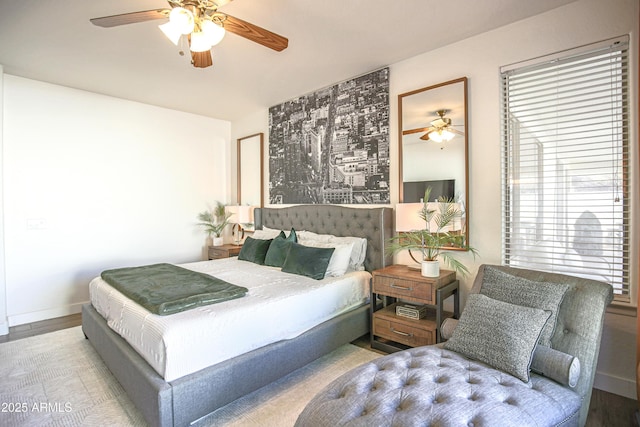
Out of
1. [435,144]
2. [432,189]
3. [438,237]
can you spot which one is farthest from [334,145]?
[438,237]

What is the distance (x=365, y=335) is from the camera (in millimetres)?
3365

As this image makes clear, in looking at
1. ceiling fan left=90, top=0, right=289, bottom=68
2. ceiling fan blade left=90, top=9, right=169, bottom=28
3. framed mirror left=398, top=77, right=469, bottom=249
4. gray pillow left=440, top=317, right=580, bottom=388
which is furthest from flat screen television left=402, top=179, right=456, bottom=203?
ceiling fan blade left=90, top=9, right=169, bottom=28

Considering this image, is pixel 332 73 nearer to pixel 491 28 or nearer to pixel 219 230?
pixel 491 28

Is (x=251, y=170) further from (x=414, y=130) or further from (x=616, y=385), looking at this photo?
(x=616, y=385)

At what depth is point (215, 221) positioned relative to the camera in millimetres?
5574

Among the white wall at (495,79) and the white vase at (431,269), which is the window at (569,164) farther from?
the white vase at (431,269)

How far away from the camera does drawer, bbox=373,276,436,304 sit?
106 inches

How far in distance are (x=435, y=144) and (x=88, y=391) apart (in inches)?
140

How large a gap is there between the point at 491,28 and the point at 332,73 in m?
1.61

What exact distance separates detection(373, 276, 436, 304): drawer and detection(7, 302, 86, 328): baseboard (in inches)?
153

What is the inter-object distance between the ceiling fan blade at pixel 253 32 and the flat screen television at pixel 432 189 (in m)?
1.81

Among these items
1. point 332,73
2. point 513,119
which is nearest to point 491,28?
point 513,119

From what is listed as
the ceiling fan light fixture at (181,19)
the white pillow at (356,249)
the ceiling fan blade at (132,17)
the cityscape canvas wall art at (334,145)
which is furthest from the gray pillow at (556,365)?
the ceiling fan blade at (132,17)

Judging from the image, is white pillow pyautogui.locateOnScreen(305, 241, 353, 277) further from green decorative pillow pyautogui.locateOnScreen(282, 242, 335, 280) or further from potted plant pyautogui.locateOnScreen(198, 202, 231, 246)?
potted plant pyautogui.locateOnScreen(198, 202, 231, 246)
